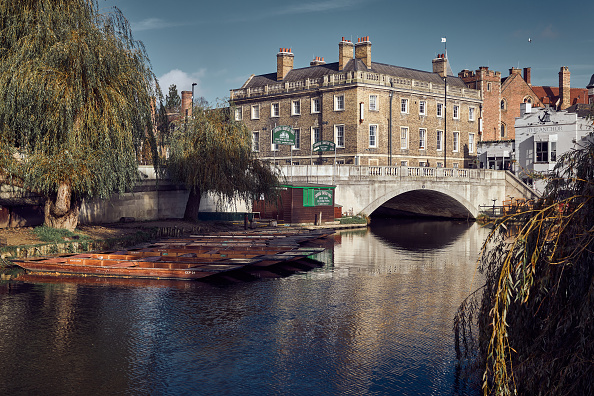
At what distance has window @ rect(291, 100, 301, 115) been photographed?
70.4 metres

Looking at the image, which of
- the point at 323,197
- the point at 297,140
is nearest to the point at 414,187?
the point at 323,197

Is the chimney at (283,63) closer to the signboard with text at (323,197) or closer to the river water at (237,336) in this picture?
the signboard with text at (323,197)

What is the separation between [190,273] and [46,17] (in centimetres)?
1295

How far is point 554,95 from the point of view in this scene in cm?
9244

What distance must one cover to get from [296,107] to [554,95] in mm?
43623

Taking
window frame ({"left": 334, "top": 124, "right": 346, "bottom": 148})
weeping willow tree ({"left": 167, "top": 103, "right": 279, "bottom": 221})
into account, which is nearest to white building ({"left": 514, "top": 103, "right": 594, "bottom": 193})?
window frame ({"left": 334, "top": 124, "right": 346, "bottom": 148})

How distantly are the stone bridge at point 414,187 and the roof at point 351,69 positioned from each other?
15436mm

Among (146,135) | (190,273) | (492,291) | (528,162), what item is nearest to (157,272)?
(190,273)

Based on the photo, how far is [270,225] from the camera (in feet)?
144

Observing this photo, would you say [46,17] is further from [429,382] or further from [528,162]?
[528,162]

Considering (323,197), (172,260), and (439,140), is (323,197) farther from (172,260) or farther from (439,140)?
(439,140)

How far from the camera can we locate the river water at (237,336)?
12.9 meters

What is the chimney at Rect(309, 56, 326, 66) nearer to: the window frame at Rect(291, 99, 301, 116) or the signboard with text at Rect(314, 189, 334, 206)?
the window frame at Rect(291, 99, 301, 116)

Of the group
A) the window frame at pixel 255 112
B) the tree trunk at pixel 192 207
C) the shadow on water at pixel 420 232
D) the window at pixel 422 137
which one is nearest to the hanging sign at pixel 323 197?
the shadow on water at pixel 420 232
